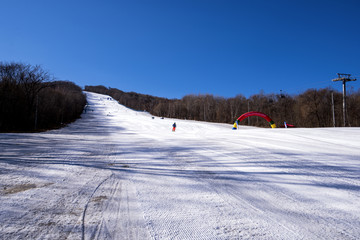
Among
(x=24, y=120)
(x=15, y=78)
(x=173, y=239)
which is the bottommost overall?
(x=173, y=239)

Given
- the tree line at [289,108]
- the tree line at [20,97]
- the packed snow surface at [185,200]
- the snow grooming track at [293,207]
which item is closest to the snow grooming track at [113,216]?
the packed snow surface at [185,200]

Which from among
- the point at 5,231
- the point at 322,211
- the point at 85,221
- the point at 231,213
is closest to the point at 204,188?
the point at 231,213

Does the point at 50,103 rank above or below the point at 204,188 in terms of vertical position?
above

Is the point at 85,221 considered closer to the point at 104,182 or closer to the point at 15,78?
the point at 104,182

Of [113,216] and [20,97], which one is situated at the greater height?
[20,97]

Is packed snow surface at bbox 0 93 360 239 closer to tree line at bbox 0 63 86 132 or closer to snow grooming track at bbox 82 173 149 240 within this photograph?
snow grooming track at bbox 82 173 149 240

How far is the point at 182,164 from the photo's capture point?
3.89m

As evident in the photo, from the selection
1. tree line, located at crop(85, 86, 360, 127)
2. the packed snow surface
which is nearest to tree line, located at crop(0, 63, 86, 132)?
the packed snow surface

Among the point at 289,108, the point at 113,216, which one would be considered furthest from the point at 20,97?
the point at 289,108

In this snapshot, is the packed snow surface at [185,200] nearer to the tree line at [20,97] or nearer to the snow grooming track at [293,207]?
the snow grooming track at [293,207]

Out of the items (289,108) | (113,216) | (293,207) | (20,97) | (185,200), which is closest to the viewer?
(113,216)

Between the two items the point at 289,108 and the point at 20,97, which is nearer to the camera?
the point at 20,97

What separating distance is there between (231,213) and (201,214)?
12.5 inches

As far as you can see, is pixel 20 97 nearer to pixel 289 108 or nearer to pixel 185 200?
pixel 185 200
